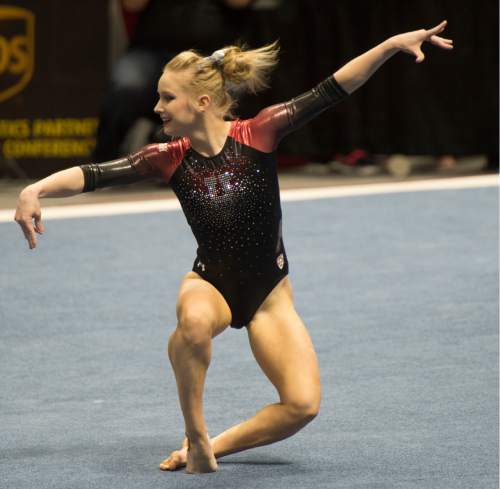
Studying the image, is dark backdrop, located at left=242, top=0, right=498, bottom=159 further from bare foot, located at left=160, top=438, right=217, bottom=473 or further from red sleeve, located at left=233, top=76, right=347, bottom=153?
bare foot, located at left=160, top=438, right=217, bottom=473

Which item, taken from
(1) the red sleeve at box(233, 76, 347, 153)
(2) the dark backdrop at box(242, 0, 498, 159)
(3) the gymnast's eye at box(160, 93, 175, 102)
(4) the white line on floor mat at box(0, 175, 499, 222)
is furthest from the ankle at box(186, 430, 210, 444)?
(2) the dark backdrop at box(242, 0, 498, 159)

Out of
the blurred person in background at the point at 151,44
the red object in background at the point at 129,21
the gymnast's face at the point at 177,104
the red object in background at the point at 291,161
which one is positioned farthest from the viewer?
the red object in background at the point at 291,161

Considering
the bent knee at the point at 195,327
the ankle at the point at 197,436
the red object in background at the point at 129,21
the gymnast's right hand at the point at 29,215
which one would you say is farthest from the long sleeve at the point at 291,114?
the red object in background at the point at 129,21

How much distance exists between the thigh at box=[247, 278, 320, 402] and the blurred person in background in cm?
476

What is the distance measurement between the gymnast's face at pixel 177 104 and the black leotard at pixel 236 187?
0.08 meters

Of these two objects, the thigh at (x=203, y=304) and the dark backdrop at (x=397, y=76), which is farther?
the dark backdrop at (x=397, y=76)

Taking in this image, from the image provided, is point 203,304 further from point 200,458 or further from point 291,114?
point 291,114

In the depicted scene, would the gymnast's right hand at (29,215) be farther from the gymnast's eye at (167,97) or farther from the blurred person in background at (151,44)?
the blurred person in background at (151,44)

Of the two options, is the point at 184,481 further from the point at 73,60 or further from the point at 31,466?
the point at 73,60

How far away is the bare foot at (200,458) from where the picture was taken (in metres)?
3.60

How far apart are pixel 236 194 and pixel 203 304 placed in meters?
0.34

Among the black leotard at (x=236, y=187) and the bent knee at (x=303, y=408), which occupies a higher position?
the black leotard at (x=236, y=187)

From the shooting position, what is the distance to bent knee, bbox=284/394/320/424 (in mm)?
3594

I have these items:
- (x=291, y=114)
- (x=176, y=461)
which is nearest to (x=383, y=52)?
(x=291, y=114)
